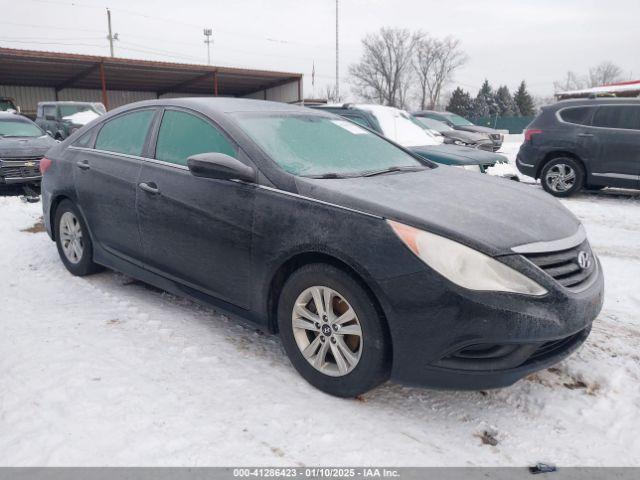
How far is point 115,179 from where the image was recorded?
12.6ft

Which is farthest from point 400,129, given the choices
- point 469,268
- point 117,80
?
point 117,80

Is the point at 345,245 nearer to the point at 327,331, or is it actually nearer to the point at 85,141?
the point at 327,331

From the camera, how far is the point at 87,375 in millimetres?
2846

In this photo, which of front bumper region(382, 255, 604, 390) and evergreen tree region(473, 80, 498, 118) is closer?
front bumper region(382, 255, 604, 390)

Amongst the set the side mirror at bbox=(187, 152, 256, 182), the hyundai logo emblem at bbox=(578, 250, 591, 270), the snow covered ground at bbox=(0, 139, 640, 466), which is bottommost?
the snow covered ground at bbox=(0, 139, 640, 466)

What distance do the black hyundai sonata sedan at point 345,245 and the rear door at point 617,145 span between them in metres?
6.18

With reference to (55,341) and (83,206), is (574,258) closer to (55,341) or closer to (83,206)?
(55,341)

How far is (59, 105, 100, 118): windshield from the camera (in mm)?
16188

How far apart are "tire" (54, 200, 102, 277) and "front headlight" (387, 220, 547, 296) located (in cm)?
310

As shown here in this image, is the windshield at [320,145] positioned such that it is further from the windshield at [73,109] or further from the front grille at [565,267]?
the windshield at [73,109]

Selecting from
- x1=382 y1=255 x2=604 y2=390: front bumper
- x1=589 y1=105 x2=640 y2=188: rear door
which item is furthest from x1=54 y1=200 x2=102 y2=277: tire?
x1=589 y1=105 x2=640 y2=188: rear door

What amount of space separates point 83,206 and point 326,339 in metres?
2.64

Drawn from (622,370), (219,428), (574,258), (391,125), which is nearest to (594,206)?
(391,125)

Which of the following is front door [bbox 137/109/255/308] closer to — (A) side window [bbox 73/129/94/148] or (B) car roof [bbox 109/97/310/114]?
(B) car roof [bbox 109/97/310/114]
